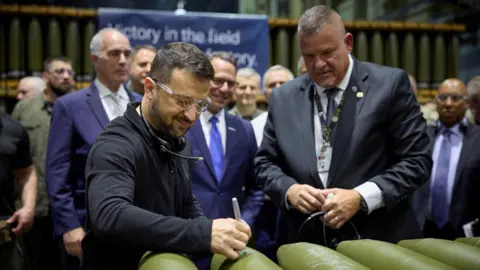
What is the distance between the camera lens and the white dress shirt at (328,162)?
7.71 feet

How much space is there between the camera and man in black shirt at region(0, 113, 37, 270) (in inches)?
121

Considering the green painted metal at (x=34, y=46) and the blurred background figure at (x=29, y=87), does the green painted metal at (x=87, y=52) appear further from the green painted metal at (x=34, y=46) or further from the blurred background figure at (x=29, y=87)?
the blurred background figure at (x=29, y=87)

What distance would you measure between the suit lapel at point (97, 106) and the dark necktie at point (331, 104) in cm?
127

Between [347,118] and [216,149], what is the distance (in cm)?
97

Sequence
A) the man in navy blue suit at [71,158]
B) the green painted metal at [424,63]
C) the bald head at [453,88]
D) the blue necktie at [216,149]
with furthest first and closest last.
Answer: the green painted metal at [424,63] → the bald head at [453,88] → the blue necktie at [216,149] → the man in navy blue suit at [71,158]

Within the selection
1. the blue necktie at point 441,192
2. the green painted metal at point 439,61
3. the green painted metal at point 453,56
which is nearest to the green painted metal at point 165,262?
the blue necktie at point 441,192

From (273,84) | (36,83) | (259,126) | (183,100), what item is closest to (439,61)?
(273,84)

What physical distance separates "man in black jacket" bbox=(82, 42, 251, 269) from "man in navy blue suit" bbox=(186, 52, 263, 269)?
3.58 feet

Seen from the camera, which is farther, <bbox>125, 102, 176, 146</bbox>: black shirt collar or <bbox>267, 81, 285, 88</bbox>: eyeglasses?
<bbox>267, 81, 285, 88</bbox>: eyeglasses

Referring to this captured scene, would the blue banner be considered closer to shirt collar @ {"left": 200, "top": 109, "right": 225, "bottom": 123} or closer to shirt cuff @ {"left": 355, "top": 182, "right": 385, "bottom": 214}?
shirt collar @ {"left": 200, "top": 109, "right": 225, "bottom": 123}

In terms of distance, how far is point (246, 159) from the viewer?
3277 millimetres

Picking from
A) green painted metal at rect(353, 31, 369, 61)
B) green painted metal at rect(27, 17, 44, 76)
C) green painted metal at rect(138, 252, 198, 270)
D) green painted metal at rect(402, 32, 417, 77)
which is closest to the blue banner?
green painted metal at rect(27, 17, 44, 76)

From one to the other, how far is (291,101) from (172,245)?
4.14ft

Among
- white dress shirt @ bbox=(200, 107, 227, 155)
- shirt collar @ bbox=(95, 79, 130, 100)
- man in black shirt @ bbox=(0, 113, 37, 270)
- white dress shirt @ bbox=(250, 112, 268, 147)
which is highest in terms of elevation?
shirt collar @ bbox=(95, 79, 130, 100)
